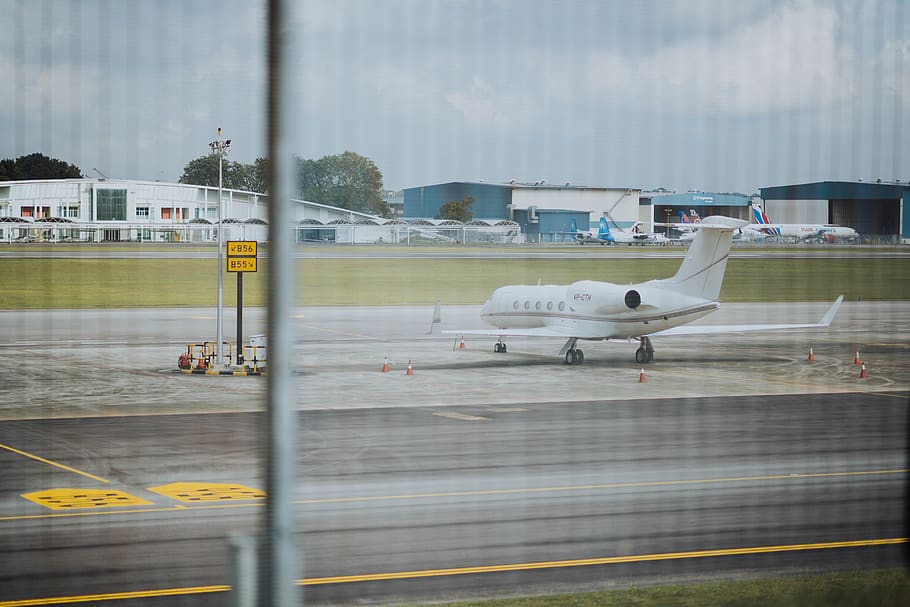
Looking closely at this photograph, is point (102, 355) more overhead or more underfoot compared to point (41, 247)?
more underfoot

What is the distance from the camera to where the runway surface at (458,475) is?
9016 mm

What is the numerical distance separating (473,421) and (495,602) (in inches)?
386

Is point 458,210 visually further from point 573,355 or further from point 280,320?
point 280,320

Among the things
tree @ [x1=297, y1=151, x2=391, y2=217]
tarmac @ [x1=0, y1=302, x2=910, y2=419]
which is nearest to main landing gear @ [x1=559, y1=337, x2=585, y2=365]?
tarmac @ [x1=0, y1=302, x2=910, y2=419]

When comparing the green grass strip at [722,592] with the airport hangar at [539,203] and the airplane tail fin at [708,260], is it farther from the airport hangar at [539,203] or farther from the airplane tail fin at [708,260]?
the airplane tail fin at [708,260]

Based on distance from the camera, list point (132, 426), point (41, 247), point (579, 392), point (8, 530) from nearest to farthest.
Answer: point (8, 530) < point (132, 426) < point (579, 392) < point (41, 247)

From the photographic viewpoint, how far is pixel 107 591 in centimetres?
830

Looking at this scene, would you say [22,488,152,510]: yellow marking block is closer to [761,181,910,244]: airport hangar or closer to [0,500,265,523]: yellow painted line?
[0,500,265,523]: yellow painted line

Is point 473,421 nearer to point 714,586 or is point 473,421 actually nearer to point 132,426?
point 132,426

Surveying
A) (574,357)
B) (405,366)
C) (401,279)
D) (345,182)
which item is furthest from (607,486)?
(401,279)

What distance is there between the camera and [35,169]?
1286 inches

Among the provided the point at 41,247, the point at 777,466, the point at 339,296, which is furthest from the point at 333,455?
the point at 41,247

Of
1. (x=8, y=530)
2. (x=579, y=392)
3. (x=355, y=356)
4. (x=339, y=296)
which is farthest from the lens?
(x=339, y=296)

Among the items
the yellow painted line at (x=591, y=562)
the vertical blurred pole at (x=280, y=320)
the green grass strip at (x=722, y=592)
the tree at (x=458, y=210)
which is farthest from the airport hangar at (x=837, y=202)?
the vertical blurred pole at (x=280, y=320)
